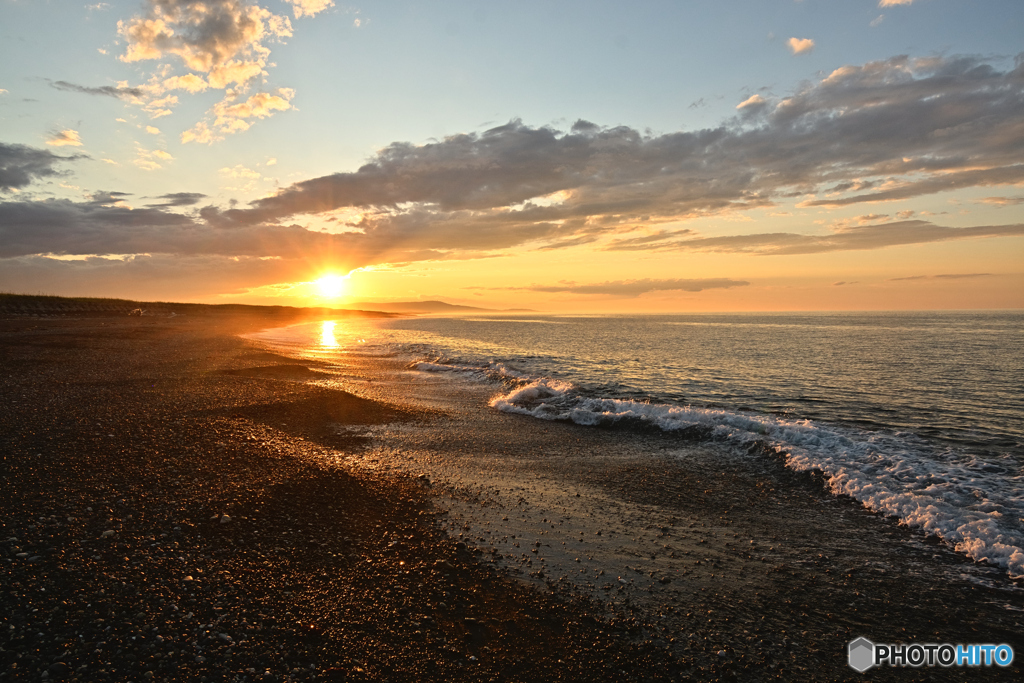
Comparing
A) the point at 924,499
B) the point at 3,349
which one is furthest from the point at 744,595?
the point at 3,349

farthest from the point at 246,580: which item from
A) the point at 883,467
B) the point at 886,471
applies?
the point at 883,467

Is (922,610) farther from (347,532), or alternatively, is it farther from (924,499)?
(347,532)

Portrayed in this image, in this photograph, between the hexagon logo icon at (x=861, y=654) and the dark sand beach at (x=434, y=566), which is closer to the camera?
the dark sand beach at (x=434, y=566)

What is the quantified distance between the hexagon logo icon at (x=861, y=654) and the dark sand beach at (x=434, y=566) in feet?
0.38

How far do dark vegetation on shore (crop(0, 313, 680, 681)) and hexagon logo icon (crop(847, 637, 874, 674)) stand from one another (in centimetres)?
238

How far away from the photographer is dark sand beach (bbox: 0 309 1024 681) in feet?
17.4

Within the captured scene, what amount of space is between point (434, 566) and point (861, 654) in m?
5.71

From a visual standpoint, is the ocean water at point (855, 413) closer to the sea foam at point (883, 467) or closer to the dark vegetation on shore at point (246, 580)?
the sea foam at point (883, 467)

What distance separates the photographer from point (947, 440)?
15.8 meters

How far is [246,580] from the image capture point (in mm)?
6449

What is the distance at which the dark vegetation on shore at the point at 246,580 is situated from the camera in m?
5.11

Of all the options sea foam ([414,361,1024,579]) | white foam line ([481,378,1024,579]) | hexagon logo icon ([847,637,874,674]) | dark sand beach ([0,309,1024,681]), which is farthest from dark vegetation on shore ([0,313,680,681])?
sea foam ([414,361,1024,579])

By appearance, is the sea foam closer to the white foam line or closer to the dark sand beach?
the white foam line

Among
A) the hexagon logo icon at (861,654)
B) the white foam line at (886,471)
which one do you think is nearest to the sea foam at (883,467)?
the white foam line at (886,471)
